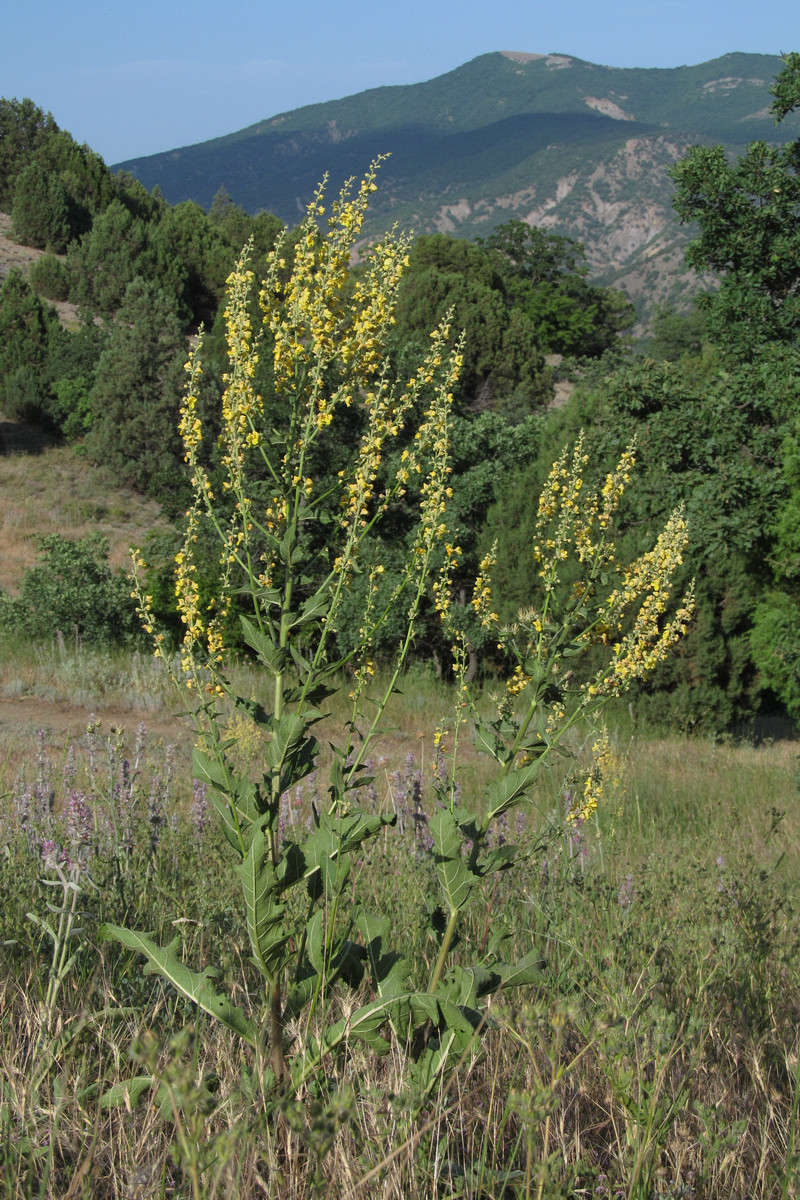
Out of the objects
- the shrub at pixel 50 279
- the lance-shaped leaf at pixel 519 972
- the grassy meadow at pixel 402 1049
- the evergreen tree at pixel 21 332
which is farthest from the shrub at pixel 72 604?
the shrub at pixel 50 279

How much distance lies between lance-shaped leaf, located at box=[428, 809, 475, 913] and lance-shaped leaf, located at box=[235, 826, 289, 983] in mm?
359

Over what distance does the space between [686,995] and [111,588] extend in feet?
40.8

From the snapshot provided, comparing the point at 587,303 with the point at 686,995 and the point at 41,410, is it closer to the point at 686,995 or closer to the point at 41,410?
the point at 41,410

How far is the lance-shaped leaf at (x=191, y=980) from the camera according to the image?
1.86 meters

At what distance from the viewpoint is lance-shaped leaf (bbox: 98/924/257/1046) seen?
6.10 ft

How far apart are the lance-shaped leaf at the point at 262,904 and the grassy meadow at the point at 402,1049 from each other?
0.21 meters

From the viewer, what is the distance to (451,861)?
189cm

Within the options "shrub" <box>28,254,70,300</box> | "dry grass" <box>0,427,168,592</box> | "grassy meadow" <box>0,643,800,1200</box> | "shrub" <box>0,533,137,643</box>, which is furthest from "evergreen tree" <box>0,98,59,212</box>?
"grassy meadow" <box>0,643,800,1200</box>

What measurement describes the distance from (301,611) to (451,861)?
26.8 inches

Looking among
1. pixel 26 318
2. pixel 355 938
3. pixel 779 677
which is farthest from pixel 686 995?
pixel 26 318

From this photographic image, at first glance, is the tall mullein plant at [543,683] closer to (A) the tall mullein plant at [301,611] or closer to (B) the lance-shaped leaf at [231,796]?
(A) the tall mullein plant at [301,611]

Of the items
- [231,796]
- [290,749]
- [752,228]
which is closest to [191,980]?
[231,796]

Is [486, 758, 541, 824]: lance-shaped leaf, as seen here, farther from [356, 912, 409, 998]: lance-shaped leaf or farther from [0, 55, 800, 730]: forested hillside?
[0, 55, 800, 730]: forested hillside

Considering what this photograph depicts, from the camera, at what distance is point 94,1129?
5.29ft
